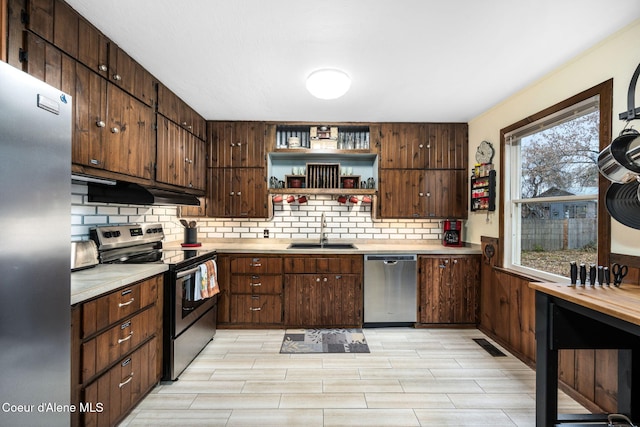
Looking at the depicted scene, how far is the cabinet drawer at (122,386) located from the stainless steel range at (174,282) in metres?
0.19

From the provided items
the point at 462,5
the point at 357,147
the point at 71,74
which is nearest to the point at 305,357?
the point at 357,147

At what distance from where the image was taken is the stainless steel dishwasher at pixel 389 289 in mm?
3451

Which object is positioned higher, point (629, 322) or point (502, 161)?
point (502, 161)

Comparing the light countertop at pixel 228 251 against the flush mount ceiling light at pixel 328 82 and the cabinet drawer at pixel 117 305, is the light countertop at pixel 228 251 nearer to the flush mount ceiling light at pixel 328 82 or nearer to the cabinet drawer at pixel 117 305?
the cabinet drawer at pixel 117 305

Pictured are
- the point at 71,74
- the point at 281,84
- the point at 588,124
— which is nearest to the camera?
the point at 71,74

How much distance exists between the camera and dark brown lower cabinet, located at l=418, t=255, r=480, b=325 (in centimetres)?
350

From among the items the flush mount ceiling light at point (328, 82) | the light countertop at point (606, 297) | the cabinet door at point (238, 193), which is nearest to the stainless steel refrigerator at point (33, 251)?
the flush mount ceiling light at point (328, 82)

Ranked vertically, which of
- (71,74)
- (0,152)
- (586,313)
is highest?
(71,74)

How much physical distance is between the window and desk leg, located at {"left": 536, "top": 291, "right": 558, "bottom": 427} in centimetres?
78

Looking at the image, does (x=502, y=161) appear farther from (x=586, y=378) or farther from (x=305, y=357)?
(x=305, y=357)

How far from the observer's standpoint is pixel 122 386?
1860 mm

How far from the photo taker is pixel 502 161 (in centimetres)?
315

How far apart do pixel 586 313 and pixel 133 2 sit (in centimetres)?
305

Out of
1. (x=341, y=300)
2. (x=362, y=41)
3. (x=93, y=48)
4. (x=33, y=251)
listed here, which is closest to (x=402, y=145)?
(x=362, y=41)
